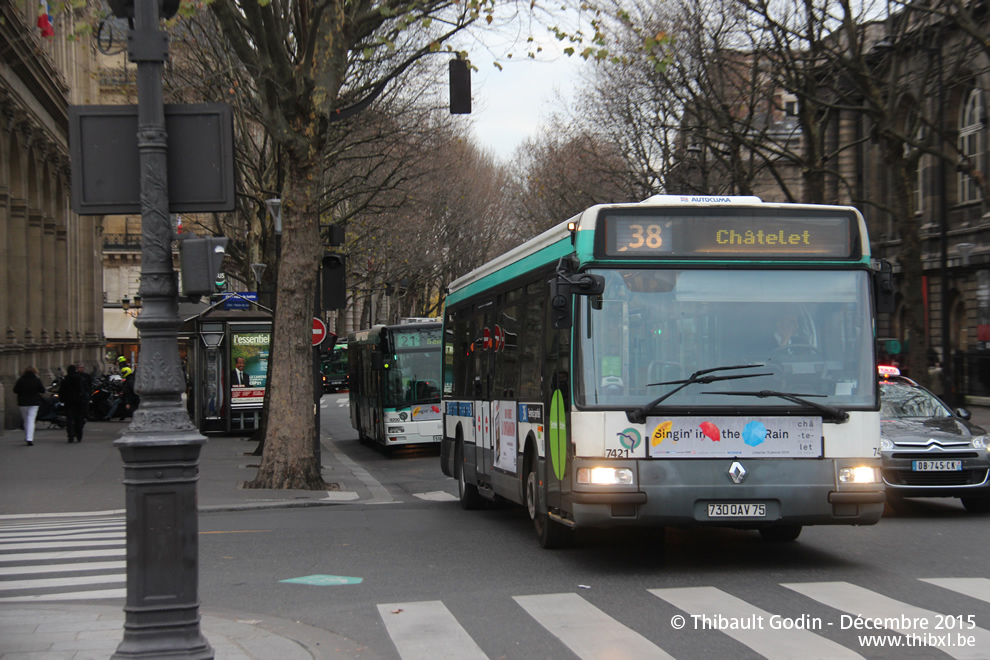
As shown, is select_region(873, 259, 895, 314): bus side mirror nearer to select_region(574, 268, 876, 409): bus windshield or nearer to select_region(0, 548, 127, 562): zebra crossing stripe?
select_region(574, 268, 876, 409): bus windshield

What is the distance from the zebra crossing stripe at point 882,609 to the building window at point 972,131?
104 feet

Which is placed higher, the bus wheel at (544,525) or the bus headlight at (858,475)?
the bus headlight at (858,475)

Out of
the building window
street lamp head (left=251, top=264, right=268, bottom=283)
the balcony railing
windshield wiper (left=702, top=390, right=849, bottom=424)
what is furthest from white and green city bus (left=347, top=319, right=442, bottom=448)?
the balcony railing

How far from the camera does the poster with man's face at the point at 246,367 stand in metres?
31.5

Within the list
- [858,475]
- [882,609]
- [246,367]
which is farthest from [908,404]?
[246,367]

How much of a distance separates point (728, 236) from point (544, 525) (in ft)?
9.99

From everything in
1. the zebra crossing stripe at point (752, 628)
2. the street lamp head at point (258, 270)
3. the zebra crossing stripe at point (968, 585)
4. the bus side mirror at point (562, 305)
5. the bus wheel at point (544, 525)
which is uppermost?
the street lamp head at point (258, 270)

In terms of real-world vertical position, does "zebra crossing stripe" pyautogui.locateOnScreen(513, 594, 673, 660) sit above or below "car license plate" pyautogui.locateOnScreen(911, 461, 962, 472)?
below

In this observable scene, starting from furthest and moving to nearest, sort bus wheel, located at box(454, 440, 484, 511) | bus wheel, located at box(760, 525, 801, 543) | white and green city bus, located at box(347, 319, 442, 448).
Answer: white and green city bus, located at box(347, 319, 442, 448)
bus wheel, located at box(454, 440, 484, 511)
bus wheel, located at box(760, 525, 801, 543)

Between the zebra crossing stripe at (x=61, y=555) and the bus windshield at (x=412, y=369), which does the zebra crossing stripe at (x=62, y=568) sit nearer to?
the zebra crossing stripe at (x=61, y=555)

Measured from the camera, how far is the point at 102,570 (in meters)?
9.87

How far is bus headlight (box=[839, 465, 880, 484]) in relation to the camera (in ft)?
29.0

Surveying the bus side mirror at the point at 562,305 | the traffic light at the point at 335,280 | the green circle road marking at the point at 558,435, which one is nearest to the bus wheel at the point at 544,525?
the green circle road marking at the point at 558,435

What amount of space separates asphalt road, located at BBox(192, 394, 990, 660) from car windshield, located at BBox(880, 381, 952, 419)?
1.18 meters
